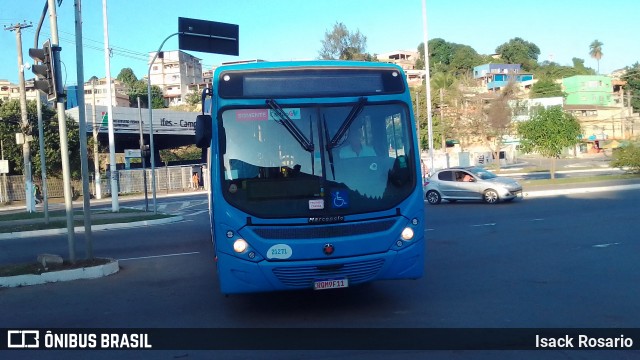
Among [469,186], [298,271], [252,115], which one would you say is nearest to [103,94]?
[469,186]

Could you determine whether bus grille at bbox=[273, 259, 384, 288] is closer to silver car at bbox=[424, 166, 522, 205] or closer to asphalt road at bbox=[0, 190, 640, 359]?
asphalt road at bbox=[0, 190, 640, 359]

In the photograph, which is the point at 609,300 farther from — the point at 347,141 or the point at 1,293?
the point at 1,293

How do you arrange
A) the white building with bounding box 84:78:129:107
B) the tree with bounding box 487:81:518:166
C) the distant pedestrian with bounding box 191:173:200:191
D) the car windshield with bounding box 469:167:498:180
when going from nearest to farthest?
the car windshield with bounding box 469:167:498:180 → the tree with bounding box 487:81:518:166 → the distant pedestrian with bounding box 191:173:200:191 → the white building with bounding box 84:78:129:107

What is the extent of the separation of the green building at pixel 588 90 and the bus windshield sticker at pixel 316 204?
84739mm

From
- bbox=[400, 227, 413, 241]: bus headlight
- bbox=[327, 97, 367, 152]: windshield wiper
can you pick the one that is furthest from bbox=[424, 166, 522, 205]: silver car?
bbox=[327, 97, 367, 152]: windshield wiper

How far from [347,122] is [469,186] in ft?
61.6

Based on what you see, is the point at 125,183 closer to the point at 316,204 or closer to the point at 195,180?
the point at 195,180

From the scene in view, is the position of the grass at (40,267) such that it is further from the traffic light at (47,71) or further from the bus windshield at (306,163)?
the bus windshield at (306,163)

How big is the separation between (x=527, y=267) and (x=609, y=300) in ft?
8.78

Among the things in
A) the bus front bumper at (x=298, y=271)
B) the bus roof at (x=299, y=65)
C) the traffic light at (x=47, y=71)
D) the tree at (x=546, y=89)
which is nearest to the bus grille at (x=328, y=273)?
the bus front bumper at (x=298, y=271)

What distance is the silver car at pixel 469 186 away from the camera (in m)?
24.6

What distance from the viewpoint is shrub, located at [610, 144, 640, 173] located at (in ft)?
113

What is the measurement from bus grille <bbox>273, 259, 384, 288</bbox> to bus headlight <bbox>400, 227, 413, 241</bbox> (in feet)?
1.33

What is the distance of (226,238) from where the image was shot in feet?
23.6
